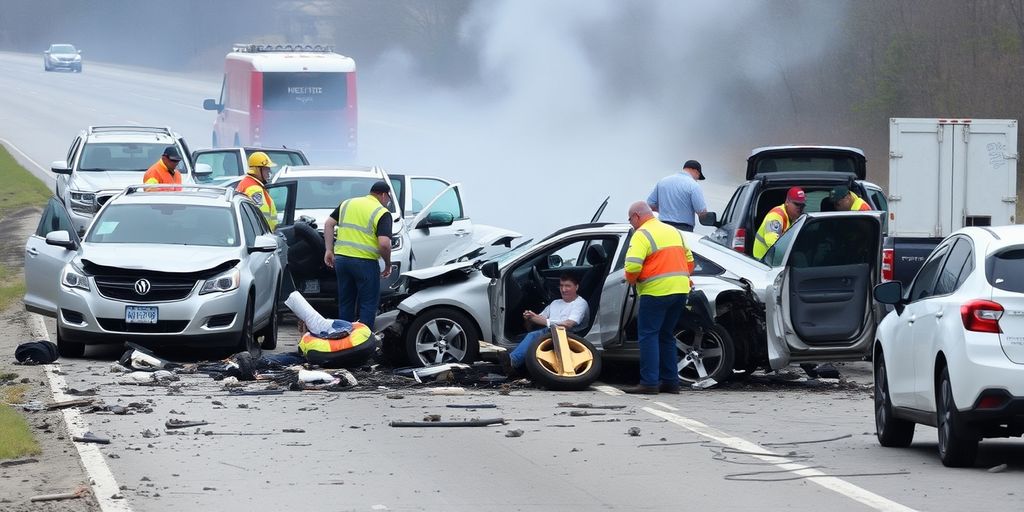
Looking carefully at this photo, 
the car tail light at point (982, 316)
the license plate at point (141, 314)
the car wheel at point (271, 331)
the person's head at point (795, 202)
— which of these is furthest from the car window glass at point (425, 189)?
the car tail light at point (982, 316)

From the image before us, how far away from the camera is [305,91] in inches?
1523

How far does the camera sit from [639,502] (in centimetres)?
856

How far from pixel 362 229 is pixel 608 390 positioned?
11.6ft

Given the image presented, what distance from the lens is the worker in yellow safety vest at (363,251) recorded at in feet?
52.7

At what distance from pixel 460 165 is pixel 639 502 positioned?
39606mm

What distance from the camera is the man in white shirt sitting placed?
13.9 meters

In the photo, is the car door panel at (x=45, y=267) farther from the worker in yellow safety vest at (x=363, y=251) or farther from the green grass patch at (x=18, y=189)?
the green grass patch at (x=18, y=189)

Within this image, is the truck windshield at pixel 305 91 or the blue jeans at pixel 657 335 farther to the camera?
the truck windshield at pixel 305 91

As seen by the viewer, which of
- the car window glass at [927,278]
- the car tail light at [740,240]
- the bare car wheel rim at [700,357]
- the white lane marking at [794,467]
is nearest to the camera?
the white lane marking at [794,467]

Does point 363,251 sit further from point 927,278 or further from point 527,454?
point 927,278

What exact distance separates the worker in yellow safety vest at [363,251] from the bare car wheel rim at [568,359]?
2.71 metres

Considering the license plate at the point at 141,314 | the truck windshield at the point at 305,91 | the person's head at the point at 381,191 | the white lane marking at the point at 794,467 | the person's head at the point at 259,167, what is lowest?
the white lane marking at the point at 794,467

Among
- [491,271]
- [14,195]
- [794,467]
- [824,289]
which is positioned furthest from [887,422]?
[14,195]

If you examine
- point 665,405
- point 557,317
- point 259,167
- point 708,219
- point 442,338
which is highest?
point 259,167
